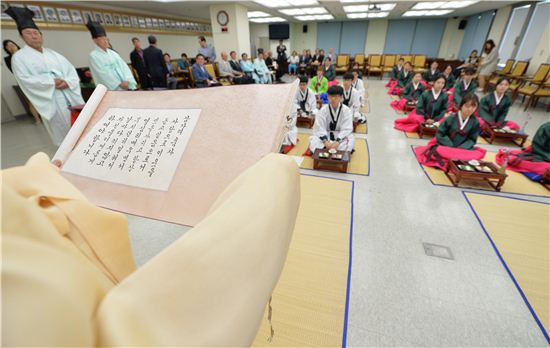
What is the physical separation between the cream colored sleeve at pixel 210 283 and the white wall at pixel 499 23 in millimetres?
12429

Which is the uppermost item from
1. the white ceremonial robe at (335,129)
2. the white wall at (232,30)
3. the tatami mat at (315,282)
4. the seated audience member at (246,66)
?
the white wall at (232,30)

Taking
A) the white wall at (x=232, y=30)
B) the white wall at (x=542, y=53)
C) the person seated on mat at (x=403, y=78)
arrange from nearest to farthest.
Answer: the white wall at (x=542, y=53) < the person seated on mat at (x=403, y=78) < the white wall at (x=232, y=30)

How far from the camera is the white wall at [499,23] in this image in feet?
26.8

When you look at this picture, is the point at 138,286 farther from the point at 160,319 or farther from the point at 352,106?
the point at 352,106

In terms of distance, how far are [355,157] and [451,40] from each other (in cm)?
1422

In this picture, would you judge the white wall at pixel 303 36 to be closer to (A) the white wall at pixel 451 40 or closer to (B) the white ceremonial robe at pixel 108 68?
(A) the white wall at pixel 451 40

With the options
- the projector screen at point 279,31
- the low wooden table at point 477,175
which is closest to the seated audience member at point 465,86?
the low wooden table at point 477,175

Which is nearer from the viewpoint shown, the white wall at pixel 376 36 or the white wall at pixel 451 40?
the white wall at pixel 451 40

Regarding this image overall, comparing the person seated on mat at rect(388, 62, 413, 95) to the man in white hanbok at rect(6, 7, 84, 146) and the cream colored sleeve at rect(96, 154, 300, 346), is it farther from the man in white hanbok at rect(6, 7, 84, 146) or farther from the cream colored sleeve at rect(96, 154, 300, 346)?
the cream colored sleeve at rect(96, 154, 300, 346)

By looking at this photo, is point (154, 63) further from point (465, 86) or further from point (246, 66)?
point (465, 86)

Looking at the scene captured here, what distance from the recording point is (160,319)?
0.21 meters

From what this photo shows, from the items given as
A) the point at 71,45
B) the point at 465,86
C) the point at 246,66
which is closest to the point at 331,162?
the point at 465,86

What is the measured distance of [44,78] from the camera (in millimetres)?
2477

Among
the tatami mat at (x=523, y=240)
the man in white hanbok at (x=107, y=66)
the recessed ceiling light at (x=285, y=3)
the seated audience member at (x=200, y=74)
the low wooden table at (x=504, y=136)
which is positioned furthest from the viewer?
the recessed ceiling light at (x=285, y=3)
